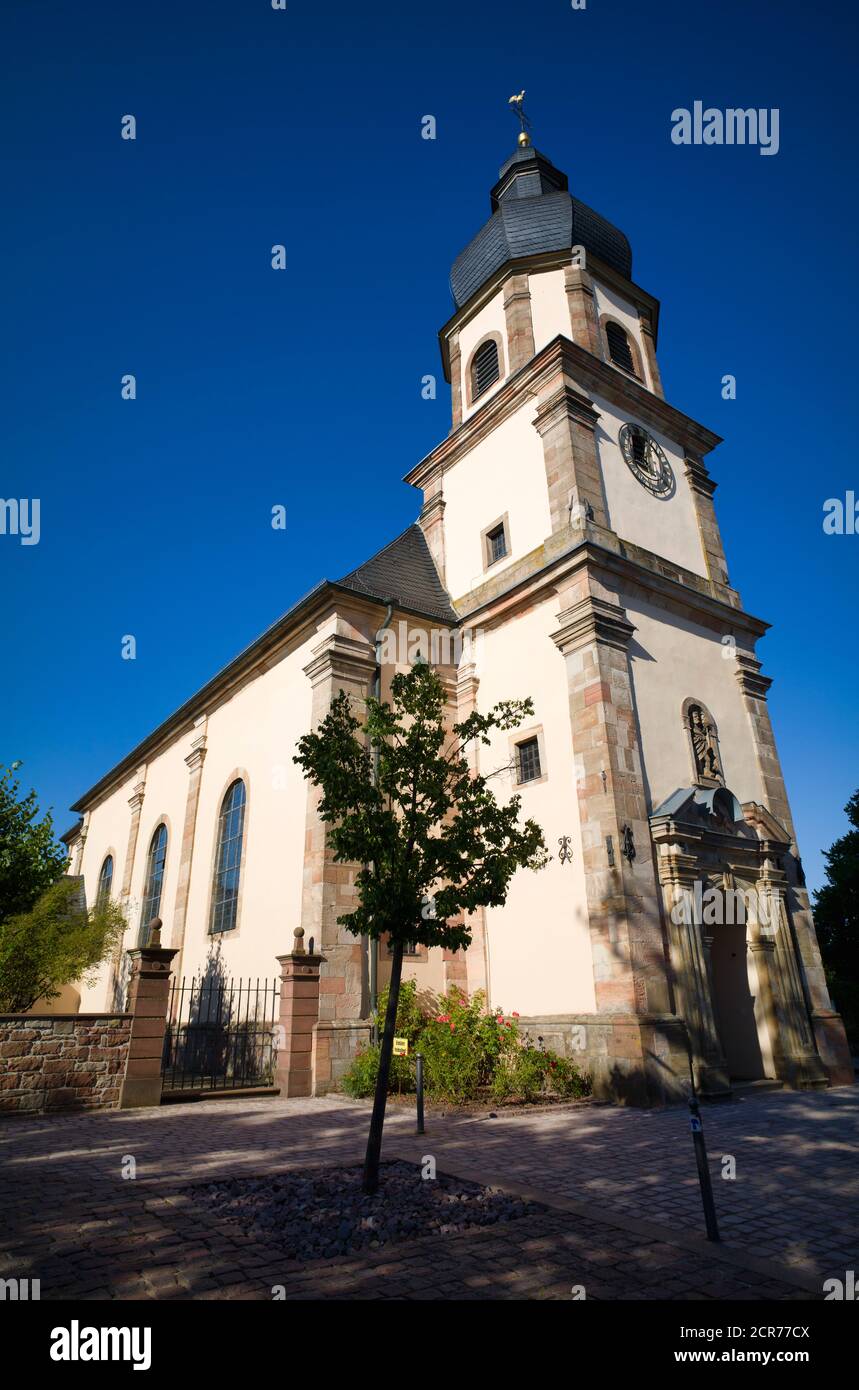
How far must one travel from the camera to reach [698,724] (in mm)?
15602

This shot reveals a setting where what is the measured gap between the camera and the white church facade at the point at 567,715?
1262cm

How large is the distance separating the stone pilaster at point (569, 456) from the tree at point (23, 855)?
1689 cm

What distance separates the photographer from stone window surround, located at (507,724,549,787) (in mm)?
14242

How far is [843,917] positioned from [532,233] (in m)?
28.1

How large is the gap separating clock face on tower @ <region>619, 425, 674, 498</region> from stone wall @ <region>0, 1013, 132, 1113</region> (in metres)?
15.3

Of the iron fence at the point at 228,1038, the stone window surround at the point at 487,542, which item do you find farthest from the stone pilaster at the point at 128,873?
the stone window surround at the point at 487,542

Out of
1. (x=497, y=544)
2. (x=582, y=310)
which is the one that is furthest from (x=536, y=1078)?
(x=582, y=310)

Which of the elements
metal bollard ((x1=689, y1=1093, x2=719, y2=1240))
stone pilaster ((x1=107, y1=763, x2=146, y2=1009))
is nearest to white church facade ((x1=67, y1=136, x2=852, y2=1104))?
stone pilaster ((x1=107, y1=763, x2=146, y2=1009))

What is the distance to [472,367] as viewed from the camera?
68.2ft

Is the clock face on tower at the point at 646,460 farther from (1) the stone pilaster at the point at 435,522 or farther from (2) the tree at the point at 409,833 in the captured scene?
(2) the tree at the point at 409,833

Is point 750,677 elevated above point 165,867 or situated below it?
above

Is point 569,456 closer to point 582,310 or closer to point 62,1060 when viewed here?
point 582,310

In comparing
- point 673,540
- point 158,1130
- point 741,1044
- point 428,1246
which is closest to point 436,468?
point 673,540
